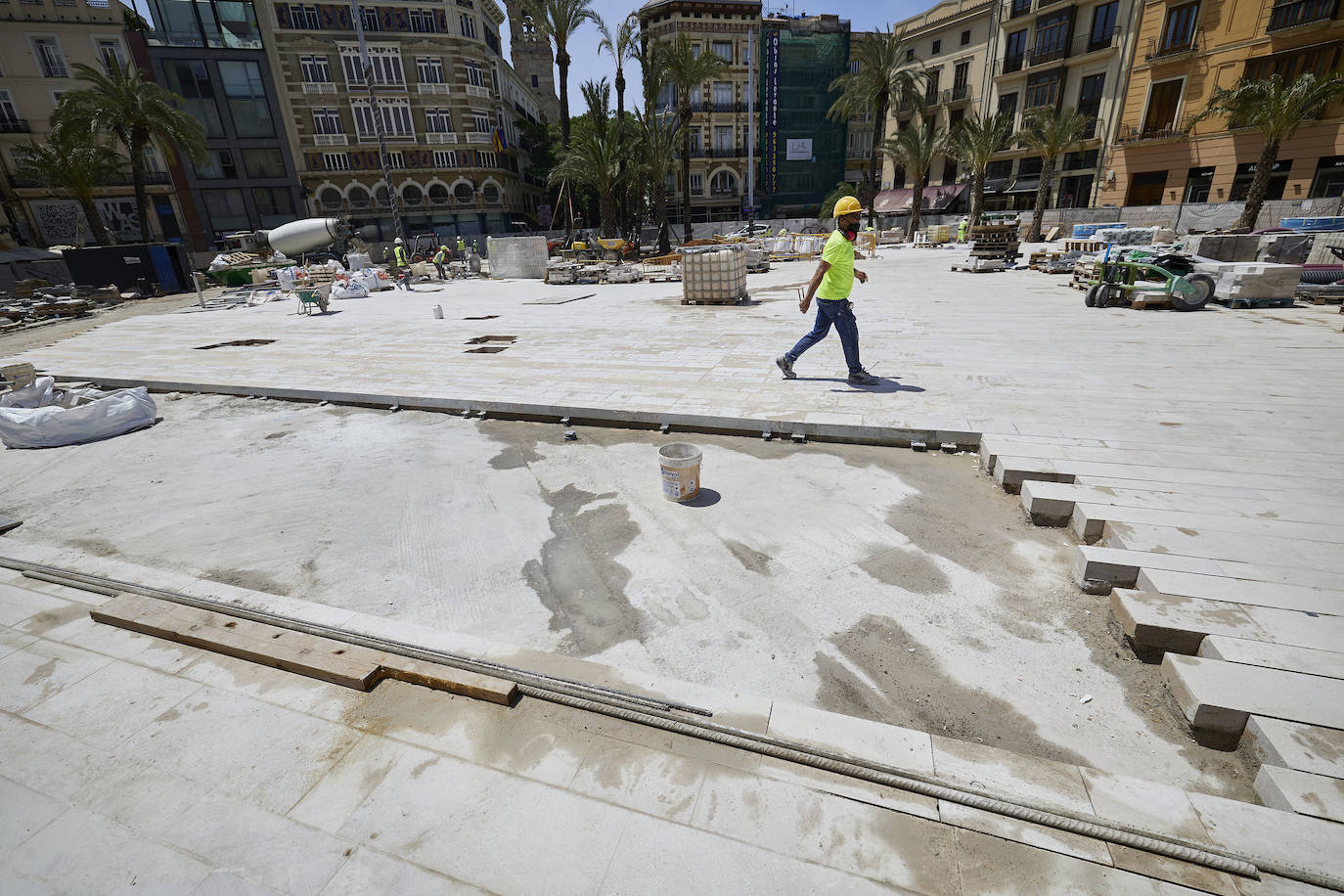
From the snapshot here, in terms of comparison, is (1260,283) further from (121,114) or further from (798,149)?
(798,149)

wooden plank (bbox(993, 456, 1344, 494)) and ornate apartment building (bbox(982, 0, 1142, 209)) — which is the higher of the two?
ornate apartment building (bbox(982, 0, 1142, 209))

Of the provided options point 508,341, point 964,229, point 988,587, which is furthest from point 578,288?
point 964,229

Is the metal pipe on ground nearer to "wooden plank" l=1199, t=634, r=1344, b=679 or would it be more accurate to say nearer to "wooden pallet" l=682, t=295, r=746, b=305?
"wooden plank" l=1199, t=634, r=1344, b=679

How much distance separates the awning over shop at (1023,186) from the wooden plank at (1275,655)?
44.5 meters

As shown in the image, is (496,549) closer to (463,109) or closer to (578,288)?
(578,288)

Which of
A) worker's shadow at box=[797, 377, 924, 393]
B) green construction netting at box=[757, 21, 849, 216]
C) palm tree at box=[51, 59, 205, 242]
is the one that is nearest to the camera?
worker's shadow at box=[797, 377, 924, 393]

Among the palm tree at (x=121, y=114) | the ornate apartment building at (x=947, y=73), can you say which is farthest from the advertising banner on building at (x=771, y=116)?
the palm tree at (x=121, y=114)

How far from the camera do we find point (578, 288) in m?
20.3

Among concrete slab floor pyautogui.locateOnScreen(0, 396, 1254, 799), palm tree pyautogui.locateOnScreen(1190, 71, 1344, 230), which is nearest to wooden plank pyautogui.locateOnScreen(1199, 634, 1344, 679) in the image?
concrete slab floor pyautogui.locateOnScreen(0, 396, 1254, 799)

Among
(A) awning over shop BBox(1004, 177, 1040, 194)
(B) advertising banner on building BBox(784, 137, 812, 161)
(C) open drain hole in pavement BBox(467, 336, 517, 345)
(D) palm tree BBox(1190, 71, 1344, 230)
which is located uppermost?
(B) advertising banner on building BBox(784, 137, 812, 161)

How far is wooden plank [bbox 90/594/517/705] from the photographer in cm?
280

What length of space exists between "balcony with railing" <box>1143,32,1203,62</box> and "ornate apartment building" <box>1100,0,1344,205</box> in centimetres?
5

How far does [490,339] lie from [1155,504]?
1055 cm

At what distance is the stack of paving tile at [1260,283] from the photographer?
11.2 m
